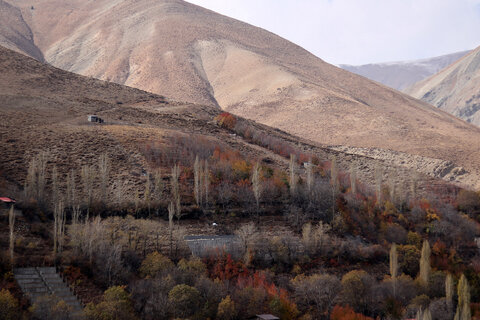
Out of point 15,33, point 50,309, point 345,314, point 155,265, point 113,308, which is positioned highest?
point 15,33

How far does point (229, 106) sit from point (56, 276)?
88782mm

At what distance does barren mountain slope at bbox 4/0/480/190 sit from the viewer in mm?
95062

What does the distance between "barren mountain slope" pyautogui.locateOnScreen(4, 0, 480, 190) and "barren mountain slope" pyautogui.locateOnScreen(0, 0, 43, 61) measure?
3.12 metres

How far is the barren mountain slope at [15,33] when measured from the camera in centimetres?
12925

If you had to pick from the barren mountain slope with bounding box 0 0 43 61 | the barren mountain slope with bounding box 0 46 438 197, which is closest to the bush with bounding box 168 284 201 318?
the barren mountain slope with bounding box 0 46 438 197

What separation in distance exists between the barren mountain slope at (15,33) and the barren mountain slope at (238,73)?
10.2 ft

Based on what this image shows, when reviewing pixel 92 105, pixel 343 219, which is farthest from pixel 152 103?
pixel 343 219

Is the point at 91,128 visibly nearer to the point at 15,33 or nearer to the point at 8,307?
the point at 8,307

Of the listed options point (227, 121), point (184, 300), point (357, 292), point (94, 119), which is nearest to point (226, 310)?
point (184, 300)

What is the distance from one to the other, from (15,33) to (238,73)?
6268 cm

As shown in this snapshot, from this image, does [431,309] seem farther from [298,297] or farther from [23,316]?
[23,316]

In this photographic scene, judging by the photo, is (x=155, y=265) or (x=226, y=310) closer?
(x=226, y=310)

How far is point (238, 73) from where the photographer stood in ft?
424

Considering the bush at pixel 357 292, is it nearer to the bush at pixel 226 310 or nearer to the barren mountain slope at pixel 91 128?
the bush at pixel 226 310
